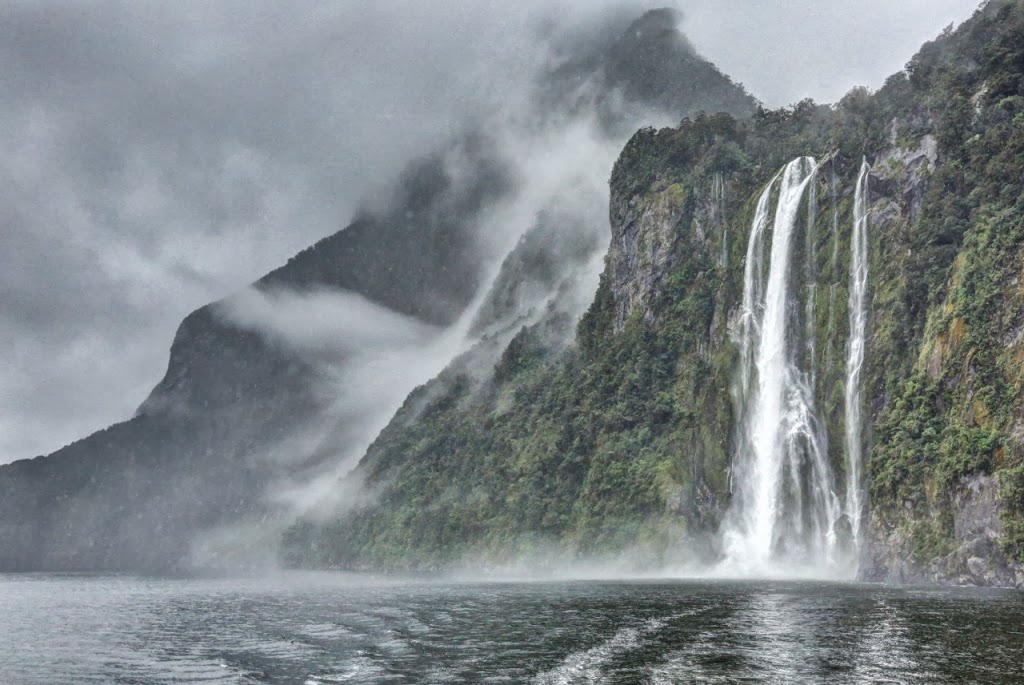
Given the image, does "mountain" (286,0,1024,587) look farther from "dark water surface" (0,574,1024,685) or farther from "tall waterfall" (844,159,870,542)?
"dark water surface" (0,574,1024,685)

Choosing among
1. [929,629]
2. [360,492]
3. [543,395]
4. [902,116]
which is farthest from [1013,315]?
[360,492]

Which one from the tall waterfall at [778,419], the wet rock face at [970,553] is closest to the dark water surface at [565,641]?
the wet rock face at [970,553]

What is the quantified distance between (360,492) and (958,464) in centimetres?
13455

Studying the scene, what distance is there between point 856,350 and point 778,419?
31.4 feet

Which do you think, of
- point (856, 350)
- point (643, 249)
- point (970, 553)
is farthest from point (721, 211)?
point (970, 553)

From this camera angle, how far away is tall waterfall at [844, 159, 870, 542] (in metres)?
70.0

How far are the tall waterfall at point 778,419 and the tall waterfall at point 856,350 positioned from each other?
263 cm

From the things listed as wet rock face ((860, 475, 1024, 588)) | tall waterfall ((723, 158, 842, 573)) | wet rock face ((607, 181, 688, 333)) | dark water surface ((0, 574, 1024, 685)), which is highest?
wet rock face ((607, 181, 688, 333))

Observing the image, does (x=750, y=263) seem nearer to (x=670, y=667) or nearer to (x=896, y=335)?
(x=896, y=335)

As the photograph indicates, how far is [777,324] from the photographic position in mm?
85125

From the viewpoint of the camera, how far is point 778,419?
79.6 m

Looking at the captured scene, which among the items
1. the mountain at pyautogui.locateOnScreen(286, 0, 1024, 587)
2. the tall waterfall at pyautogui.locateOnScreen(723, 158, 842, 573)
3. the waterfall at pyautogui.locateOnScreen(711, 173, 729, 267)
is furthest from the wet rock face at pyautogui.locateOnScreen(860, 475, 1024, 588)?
the waterfall at pyautogui.locateOnScreen(711, 173, 729, 267)

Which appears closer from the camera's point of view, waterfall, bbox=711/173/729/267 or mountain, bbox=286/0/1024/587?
mountain, bbox=286/0/1024/587

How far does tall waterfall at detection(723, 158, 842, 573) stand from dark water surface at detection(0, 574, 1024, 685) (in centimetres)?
2771
